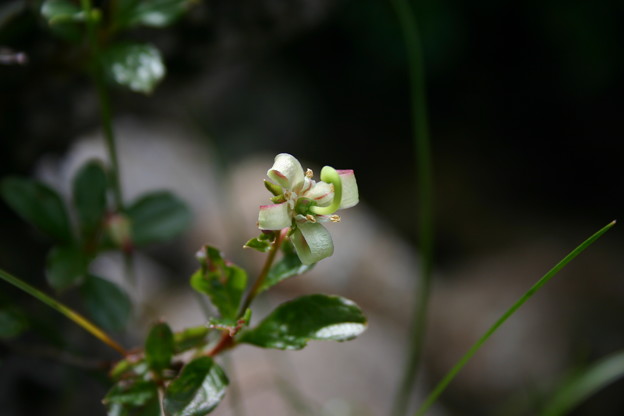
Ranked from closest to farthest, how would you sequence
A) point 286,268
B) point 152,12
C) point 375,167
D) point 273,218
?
point 273,218 → point 286,268 → point 152,12 → point 375,167

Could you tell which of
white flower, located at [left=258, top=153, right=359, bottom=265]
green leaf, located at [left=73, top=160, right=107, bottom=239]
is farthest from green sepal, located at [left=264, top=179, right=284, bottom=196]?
green leaf, located at [left=73, top=160, right=107, bottom=239]

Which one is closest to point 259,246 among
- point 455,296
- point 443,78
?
point 455,296

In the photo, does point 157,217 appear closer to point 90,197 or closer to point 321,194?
point 90,197

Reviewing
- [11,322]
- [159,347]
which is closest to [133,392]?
[159,347]

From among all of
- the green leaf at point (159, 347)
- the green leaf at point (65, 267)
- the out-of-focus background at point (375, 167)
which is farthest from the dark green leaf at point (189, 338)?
the out-of-focus background at point (375, 167)

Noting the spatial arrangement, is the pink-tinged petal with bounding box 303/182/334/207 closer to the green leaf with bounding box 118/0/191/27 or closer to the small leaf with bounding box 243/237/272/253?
the small leaf with bounding box 243/237/272/253

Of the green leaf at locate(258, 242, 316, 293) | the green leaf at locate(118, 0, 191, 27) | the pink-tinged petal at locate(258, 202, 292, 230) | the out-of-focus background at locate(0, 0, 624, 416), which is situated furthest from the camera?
the out-of-focus background at locate(0, 0, 624, 416)

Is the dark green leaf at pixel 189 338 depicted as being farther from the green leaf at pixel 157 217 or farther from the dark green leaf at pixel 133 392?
the green leaf at pixel 157 217
